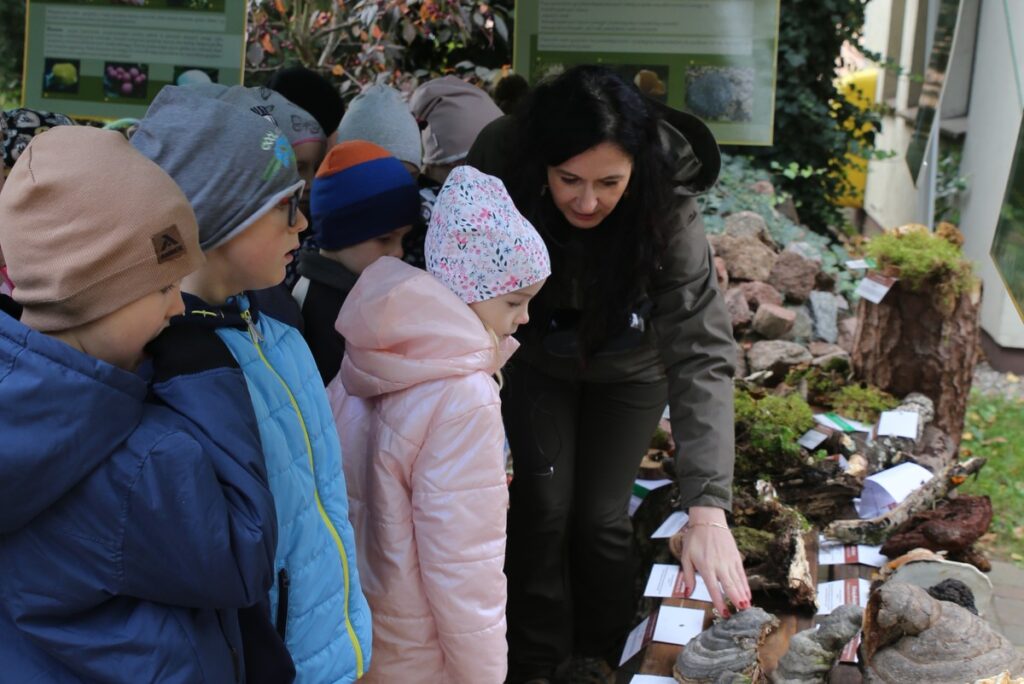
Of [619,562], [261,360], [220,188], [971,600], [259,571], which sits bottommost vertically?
[619,562]

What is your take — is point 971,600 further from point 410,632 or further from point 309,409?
point 309,409

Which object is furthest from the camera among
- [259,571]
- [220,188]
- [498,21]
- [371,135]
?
[498,21]

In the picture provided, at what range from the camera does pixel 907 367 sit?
188 inches

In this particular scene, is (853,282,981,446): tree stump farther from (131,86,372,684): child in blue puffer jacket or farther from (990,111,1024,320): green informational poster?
(131,86,372,684): child in blue puffer jacket

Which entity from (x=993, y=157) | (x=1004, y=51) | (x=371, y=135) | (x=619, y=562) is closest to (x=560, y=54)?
(x=371, y=135)

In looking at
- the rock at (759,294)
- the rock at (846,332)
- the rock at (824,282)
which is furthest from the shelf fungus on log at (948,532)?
the rock at (824,282)

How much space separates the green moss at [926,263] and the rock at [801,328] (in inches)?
47.5

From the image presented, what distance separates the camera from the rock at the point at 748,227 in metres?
6.70

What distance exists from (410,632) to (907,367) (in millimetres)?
3385

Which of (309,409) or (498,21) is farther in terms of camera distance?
(498,21)

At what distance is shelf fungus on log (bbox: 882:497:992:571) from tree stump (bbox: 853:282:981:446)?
54.2 inches

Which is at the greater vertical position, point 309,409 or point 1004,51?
point 1004,51

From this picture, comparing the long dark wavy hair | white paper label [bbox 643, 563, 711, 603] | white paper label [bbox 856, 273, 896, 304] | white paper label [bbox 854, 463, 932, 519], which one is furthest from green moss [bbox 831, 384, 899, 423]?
the long dark wavy hair

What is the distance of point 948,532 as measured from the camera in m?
3.16
